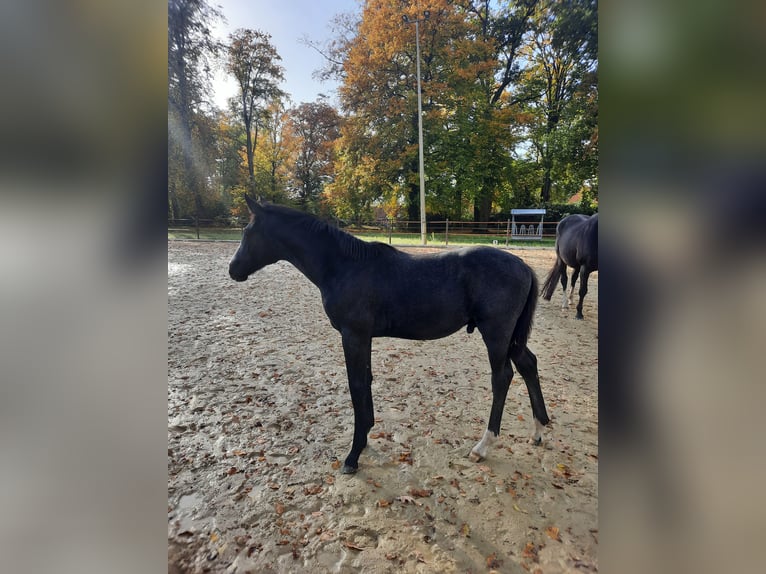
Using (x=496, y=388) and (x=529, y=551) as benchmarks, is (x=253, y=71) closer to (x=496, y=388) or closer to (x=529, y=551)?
(x=496, y=388)

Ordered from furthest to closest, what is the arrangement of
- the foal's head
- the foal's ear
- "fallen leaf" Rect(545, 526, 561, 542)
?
the foal's head < the foal's ear < "fallen leaf" Rect(545, 526, 561, 542)

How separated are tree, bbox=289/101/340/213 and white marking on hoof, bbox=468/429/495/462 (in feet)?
19.6

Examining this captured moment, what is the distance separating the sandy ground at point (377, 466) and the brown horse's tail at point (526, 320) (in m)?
0.81

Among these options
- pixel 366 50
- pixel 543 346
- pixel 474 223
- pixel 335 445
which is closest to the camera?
pixel 335 445

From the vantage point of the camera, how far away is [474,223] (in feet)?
29.3

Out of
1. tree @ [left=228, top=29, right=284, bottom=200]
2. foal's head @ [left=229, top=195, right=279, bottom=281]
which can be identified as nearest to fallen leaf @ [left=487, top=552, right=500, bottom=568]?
foal's head @ [left=229, top=195, right=279, bottom=281]

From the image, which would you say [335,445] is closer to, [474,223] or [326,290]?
[326,290]

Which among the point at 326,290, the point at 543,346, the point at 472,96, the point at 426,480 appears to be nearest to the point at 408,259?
the point at 326,290

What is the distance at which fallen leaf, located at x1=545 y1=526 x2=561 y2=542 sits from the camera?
5.67 feet

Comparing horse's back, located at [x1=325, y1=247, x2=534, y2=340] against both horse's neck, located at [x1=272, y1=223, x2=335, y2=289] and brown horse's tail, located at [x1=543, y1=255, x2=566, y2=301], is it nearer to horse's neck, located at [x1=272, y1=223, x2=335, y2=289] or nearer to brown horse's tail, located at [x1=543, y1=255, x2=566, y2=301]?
horse's neck, located at [x1=272, y1=223, x2=335, y2=289]

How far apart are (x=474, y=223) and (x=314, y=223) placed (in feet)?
24.2

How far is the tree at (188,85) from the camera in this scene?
147 inches

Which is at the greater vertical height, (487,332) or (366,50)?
(366,50)
